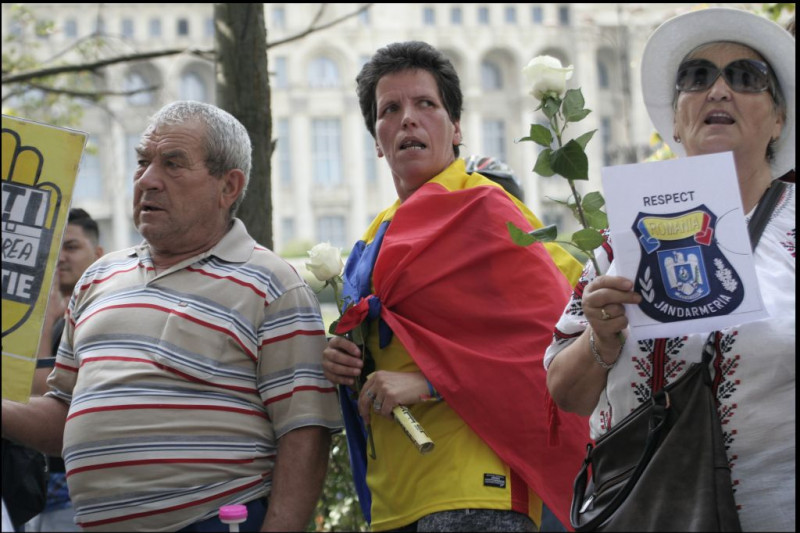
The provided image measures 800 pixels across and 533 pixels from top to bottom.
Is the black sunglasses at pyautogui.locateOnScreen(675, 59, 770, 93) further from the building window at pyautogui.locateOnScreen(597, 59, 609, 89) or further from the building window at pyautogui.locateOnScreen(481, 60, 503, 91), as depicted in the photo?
the building window at pyautogui.locateOnScreen(597, 59, 609, 89)

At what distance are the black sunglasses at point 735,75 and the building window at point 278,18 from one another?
49.6 m

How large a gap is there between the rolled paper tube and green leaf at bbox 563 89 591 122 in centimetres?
103

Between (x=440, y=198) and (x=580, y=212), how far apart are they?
70cm

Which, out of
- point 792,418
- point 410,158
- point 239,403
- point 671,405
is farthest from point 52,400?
point 792,418

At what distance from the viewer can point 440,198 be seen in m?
3.49

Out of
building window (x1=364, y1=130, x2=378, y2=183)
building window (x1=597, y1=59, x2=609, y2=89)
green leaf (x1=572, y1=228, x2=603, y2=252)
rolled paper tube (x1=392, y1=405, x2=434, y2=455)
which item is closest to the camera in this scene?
green leaf (x1=572, y1=228, x2=603, y2=252)

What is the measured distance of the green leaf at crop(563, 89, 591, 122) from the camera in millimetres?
2863

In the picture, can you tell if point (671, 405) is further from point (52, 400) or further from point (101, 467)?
point (52, 400)

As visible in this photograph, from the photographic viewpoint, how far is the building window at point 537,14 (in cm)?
5219

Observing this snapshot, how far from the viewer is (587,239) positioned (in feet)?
8.96

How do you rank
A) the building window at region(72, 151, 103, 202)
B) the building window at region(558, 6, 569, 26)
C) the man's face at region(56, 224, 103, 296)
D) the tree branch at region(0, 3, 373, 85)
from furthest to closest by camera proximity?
the building window at region(558, 6, 569, 26), the building window at region(72, 151, 103, 202), the tree branch at region(0, 3, 373, 85), the man's face at region(56, 224, 103, 296)

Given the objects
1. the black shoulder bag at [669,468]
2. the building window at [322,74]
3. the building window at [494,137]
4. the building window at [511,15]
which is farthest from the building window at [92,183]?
the black shoulder bag at [669,468]

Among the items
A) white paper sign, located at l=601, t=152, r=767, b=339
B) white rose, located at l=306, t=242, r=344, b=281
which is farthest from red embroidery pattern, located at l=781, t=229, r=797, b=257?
white rose, located at l=306, t=242, r=344, b=281

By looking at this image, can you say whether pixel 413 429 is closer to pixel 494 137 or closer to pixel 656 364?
pixel 656 364
